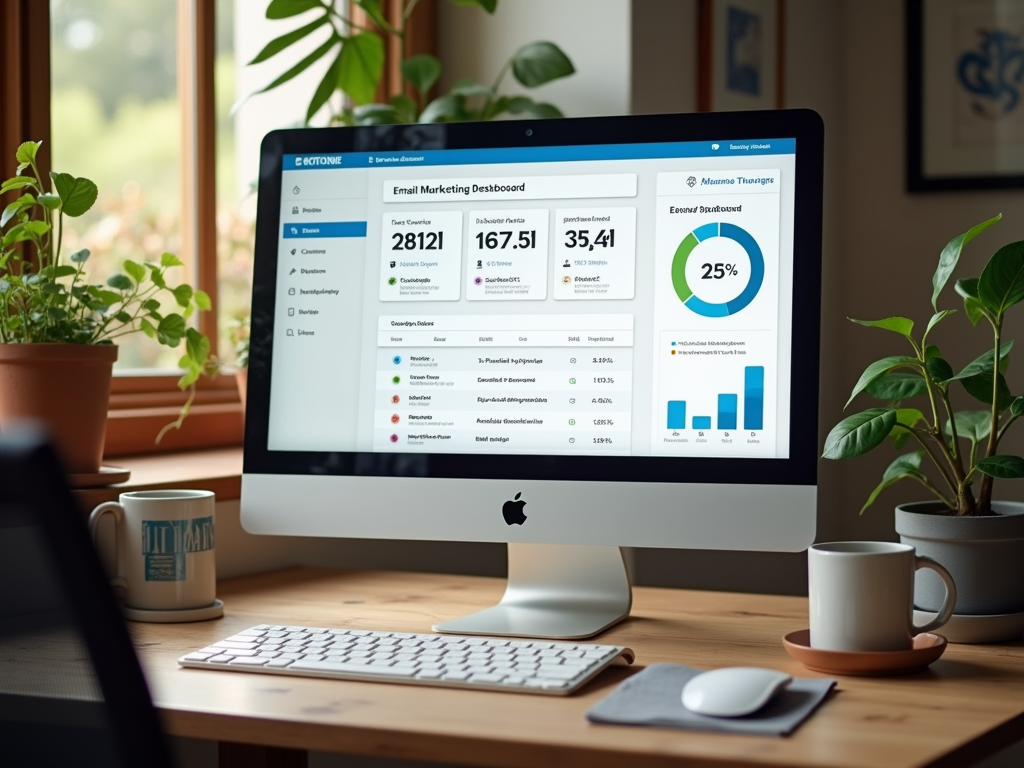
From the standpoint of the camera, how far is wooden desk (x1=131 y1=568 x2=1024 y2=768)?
0.81m

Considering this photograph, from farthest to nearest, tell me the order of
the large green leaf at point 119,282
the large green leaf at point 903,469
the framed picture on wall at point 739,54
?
the framed picture on wall at point 739,54
the large green leaf at point 119,282
the large green leaf at point 903,469

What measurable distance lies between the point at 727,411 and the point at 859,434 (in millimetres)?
134

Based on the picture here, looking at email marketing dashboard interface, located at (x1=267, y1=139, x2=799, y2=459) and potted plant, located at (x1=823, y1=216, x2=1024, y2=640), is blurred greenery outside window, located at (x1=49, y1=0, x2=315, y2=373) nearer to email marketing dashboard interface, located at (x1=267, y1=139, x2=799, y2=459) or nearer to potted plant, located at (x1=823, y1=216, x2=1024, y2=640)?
email marketing dashboard interface, located at (x1=267, y1=139, x2=799, y2=459)

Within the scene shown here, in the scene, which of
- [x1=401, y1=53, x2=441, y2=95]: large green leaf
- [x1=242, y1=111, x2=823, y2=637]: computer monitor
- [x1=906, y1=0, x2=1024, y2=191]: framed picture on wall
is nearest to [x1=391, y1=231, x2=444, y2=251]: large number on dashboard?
[x1=242, y1=111, x2=823, y2=637]: computer monitor

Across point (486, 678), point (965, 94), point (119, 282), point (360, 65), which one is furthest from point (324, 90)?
point (965, 94)

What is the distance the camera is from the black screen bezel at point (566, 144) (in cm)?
113

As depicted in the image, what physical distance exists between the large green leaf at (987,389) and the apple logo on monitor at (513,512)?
456 millimetres

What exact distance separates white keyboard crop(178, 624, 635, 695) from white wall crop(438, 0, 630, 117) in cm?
121

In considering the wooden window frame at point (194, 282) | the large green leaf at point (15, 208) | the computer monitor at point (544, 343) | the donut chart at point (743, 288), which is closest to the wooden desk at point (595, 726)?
the computer monitor at point (544, 343)

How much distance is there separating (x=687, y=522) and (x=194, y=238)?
42.7 inches

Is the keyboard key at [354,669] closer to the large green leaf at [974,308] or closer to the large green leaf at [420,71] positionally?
the large green leaf at [974,308]

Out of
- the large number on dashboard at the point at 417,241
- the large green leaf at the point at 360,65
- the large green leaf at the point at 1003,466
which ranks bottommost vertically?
the large green leaf at the point at 1003,466

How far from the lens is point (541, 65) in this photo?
6.28ft

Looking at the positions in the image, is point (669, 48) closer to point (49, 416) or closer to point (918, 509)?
point (918, 509)
